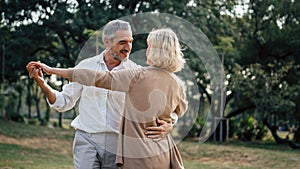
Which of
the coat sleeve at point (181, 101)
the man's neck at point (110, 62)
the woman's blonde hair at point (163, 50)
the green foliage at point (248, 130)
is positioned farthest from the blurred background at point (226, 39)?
the woman's blonde hair at point (163, 50)

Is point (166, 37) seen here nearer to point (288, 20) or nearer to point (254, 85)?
point (254, 85)

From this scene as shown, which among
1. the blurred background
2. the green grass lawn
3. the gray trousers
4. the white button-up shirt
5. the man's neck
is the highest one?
the blurred background

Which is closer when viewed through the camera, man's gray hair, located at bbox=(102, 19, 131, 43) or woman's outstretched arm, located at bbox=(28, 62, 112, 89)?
woman's outstretched arm, located at bbox=(28, 62, 112, 89)

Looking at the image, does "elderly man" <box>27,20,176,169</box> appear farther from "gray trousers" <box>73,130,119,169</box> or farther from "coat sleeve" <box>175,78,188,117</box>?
"coat sleeve" <box>175,78,188,117</box>

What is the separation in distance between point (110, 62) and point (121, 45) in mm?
186

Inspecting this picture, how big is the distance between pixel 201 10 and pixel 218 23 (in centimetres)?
99

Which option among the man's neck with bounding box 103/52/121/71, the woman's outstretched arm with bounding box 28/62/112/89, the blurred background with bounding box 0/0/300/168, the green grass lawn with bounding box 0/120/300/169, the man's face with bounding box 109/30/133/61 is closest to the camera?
the woman's outstretched arm with bounding box 28/62/112/89

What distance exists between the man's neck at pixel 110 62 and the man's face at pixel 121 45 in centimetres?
5

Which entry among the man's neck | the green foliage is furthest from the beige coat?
the green foliage

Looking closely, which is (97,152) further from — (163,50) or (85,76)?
(163,50)

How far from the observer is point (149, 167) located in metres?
2.77

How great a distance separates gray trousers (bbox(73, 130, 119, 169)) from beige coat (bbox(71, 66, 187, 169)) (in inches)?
13.9

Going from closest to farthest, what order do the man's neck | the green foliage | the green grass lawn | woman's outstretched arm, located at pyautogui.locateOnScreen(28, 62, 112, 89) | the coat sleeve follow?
woman's outstretched arm, located at pyautogui.locateOnScreen(28, 62, 112, 89) < the coat sleeve < the man's neck < the green grass lawn < the green foliage

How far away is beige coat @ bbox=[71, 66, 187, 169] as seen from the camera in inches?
103
